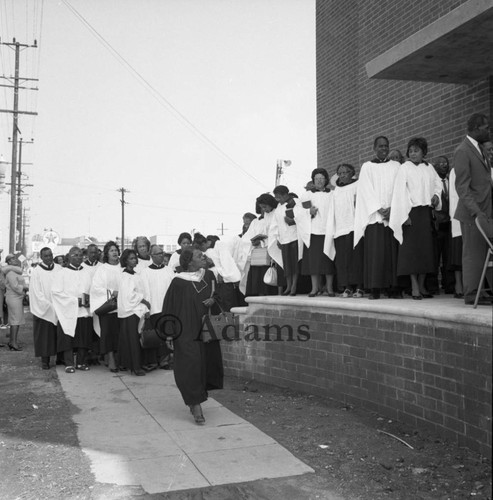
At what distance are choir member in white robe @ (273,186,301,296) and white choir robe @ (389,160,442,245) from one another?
194 cm

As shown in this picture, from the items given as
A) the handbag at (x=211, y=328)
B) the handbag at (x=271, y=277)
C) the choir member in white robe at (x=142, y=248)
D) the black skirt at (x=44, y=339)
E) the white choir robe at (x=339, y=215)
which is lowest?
the black skirt at (x=44, y=339)

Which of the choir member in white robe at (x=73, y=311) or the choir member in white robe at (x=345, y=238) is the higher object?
the choir member in white robe at (x=345, y=238)

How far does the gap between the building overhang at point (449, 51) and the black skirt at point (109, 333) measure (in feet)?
18.8

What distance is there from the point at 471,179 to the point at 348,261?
2.60m

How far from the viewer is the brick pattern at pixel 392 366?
208 inches

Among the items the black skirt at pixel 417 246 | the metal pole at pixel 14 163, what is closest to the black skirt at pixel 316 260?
the black skirt at pixel 417 246

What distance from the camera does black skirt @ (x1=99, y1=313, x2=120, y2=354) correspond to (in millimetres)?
10633

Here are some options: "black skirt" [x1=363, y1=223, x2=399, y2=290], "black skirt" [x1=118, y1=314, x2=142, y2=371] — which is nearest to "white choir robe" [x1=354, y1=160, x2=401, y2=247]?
"black skirt" [x1=363, y1=223, x2=399, y2=290]

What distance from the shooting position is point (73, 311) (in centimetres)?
1083

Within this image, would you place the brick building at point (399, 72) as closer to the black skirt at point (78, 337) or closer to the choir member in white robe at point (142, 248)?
the choir member in white robe at point (142, 248)

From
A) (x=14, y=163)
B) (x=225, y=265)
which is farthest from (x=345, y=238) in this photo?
(x=14, y=163)

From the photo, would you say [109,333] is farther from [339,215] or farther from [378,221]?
[378,221]

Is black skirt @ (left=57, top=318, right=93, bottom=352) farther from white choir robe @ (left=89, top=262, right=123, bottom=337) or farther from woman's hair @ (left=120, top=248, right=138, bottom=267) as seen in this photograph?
woman's hair @ (left=120, top=248, right=138, bottom=267)

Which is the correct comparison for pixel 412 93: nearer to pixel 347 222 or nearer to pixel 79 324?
pixel 347 222
